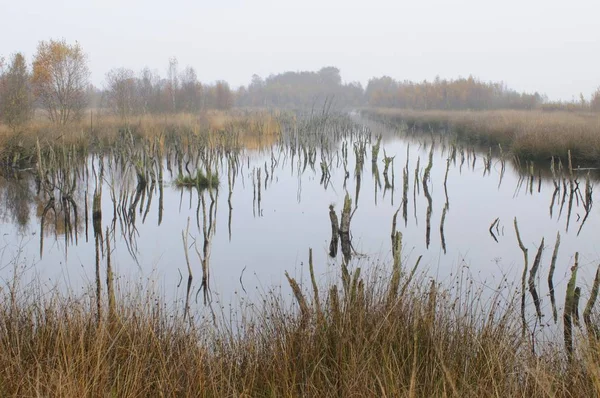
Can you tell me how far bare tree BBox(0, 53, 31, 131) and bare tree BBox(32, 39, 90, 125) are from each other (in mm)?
4474

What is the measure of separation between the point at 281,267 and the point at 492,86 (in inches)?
1986

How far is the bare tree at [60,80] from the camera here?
27531mm

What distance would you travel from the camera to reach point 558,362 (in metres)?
4.34

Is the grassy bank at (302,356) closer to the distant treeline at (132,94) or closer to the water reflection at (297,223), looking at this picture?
the water reflection at (297,223)

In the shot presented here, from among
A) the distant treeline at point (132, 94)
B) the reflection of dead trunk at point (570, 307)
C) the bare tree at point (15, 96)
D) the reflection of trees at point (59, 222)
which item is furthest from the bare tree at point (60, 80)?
the reflection of dead trunk at point (570, 307)

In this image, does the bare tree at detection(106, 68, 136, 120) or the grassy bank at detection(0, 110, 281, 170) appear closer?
the grassy bank at detection(0, 110, 281, 170)

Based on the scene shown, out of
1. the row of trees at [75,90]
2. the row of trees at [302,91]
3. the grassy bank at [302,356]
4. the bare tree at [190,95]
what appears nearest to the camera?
the grassy bank at [302,356]

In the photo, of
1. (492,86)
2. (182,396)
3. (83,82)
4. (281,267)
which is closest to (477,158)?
(281,267)

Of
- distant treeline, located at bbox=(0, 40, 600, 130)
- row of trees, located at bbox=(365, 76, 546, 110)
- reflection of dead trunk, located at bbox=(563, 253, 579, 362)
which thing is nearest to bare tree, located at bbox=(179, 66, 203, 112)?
distant treeline, located at bbox=(0, 40, 600, 130)

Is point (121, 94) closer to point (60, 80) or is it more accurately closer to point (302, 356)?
point (60, 80)

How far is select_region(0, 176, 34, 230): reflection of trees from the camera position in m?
12.6

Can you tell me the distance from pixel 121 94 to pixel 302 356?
26000 mm

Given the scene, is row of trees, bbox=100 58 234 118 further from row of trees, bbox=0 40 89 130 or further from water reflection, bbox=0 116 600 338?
water reflection, bbox=0 116 600 338

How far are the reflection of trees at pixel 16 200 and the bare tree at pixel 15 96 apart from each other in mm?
3329
